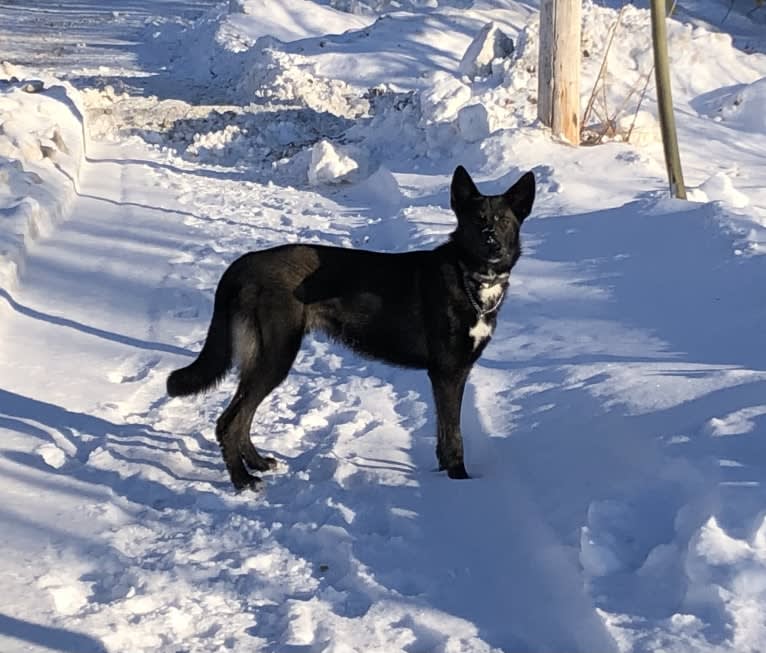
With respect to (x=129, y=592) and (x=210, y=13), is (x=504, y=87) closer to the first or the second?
(x=129, y=592)

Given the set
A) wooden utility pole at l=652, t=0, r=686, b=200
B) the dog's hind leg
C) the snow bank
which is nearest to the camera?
the dog's hind leg

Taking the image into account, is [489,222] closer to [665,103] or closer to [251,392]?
[251,392]

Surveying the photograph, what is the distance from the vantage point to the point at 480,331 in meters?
5.13

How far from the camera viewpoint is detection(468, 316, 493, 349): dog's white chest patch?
5.11m

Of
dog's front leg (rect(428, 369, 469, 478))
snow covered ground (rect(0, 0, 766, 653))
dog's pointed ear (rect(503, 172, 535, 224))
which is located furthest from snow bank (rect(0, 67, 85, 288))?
dog's pointed ear (rect(503, 172, 535, 224))

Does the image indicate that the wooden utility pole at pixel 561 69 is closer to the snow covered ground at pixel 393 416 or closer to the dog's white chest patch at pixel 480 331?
the snow covered ground at pixel 393 416

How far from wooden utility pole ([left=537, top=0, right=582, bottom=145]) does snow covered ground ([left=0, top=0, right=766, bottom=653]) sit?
47cm

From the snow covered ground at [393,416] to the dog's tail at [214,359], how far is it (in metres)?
0.42

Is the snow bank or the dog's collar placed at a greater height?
the dog's collar

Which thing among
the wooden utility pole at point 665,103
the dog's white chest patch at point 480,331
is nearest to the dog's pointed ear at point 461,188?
the dog's white chest patch at point 480,331

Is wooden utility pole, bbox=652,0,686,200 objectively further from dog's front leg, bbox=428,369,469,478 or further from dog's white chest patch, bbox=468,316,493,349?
dog's front leg, bbox=428,369,469,478

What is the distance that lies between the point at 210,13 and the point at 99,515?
2805 cm

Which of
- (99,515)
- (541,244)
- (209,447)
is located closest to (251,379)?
(209,447)

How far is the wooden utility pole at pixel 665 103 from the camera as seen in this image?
9.33 meters
